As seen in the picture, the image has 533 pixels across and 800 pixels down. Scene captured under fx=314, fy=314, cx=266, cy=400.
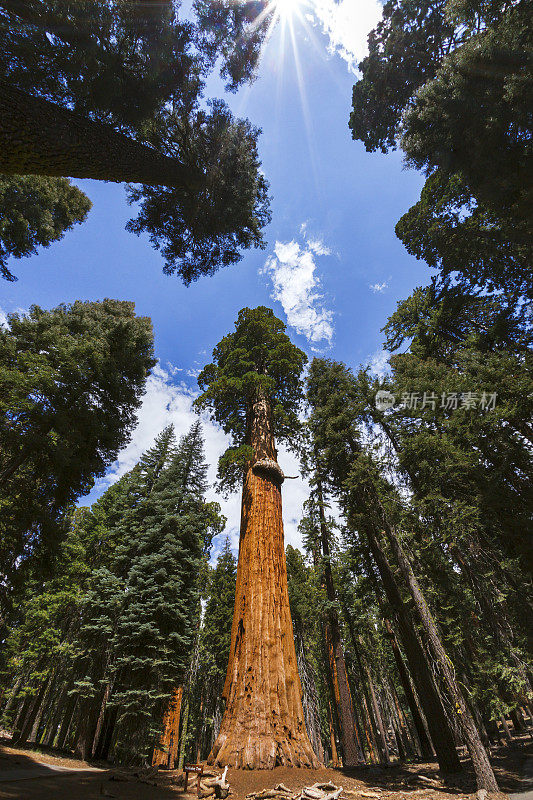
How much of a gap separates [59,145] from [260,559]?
7458 mm

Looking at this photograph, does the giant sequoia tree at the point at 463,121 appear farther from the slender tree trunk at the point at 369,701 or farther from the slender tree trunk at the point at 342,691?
the slender tree trunk at the point at 369,701

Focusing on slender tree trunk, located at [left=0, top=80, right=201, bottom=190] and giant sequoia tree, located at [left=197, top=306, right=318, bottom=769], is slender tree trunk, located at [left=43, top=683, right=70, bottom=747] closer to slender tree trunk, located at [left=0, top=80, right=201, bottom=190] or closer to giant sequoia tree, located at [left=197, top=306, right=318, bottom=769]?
giant sequoia tree, located at [left=197, top=306, right=318, bottom=769]

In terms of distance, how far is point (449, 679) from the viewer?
7.12 m

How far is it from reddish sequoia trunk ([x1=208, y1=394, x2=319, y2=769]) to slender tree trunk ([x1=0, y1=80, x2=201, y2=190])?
6.34 m

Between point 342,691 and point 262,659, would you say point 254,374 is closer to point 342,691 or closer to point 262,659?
point 262,659

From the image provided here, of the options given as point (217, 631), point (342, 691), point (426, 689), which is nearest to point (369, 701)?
point (217, 631)

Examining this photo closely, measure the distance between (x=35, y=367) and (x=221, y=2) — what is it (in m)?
10.2

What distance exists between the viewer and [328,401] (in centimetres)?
1408

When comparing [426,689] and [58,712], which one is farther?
[58,712]

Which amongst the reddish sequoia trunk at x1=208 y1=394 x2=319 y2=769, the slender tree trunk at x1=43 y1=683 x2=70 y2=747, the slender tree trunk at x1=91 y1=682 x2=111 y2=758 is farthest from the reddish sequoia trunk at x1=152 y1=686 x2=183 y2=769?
the reddish sequoia trunk at x1=208 y1=394 x2=319 y2=769

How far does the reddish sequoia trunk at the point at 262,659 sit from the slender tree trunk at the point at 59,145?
634 centimetres

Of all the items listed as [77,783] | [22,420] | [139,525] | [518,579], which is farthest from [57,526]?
[518,579]

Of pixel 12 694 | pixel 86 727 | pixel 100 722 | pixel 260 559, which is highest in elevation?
pixel 260 559

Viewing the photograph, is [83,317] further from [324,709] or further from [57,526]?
[324,709]
